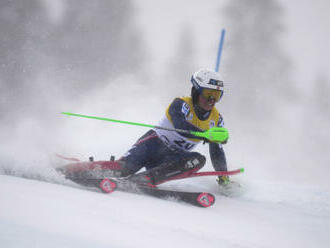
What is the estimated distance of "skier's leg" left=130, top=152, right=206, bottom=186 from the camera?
2969mm

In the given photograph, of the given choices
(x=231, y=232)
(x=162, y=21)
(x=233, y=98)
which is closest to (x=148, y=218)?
(x=231, y=232)

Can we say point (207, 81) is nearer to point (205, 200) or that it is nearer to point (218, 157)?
point (218, 157)

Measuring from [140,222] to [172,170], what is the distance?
137 cm

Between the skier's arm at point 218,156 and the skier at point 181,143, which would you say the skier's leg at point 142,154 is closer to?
the skier at point 181,143

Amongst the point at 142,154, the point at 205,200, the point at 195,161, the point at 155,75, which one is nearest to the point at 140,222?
the point at 205,200

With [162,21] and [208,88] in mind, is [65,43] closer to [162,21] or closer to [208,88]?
[162,21]

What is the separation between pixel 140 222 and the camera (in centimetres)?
171

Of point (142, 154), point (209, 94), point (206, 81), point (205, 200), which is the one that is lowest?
point (205, 200)

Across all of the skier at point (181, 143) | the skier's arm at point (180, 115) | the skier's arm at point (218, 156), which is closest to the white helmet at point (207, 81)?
the skier at point (181, 143)

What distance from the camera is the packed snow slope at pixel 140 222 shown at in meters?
1.30

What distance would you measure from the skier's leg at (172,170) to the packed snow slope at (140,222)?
0.40m

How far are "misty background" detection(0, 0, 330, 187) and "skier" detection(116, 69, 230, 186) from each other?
5890 millimetres

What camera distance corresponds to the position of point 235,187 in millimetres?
3500

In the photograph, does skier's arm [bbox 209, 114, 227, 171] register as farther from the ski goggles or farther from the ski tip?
the ski tip
